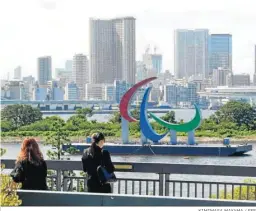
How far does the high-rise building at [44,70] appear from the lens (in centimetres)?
15275

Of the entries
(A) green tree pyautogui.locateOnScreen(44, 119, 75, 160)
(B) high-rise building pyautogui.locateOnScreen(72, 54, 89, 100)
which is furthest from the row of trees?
(B) high-rise building pyautogui.locateOnScreen(72, 54, 89, 100)

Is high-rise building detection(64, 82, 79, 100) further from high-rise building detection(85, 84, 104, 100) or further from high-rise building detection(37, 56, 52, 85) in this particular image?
high-rise building detection(37, 56, 52, 85)

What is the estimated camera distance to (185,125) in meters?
50.1

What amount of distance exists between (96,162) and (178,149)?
43339mm

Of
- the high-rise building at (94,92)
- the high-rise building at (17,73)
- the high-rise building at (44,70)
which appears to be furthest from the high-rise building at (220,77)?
the high-rise building at (17,73)

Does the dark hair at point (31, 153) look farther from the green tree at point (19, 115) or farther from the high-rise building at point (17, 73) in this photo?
the high-rise building at point (17, 73)

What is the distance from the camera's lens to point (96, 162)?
15.9 feet

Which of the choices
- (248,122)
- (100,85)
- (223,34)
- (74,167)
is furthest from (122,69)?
(74,167)

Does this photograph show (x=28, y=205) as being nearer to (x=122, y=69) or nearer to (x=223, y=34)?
(x=122, y=69)

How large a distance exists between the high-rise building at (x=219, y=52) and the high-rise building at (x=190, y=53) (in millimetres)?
1429

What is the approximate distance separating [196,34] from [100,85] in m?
49.2

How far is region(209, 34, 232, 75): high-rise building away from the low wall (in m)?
168

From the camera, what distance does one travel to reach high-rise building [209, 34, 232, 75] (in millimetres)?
175625

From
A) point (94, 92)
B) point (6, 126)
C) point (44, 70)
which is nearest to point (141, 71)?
point (44, 70)
